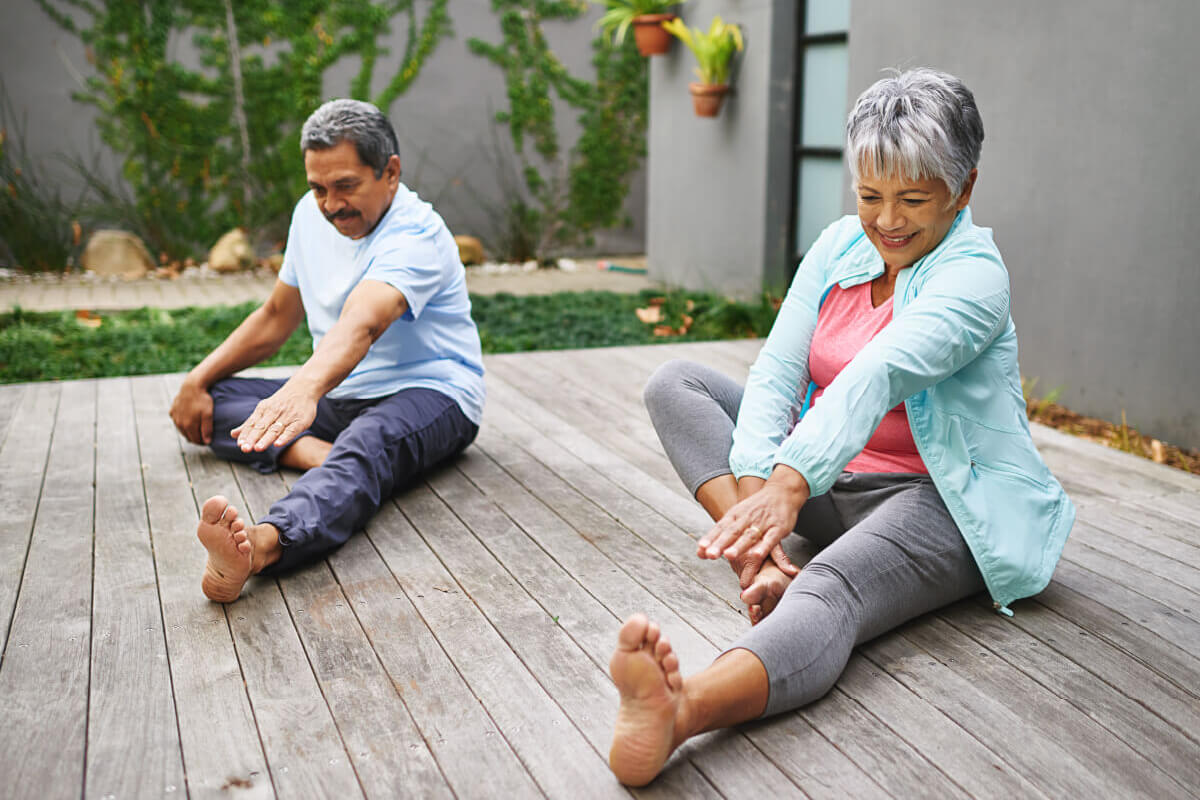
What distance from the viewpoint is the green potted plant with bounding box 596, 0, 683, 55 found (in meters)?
6.04

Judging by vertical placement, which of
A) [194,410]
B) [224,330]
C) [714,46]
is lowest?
[224,330]

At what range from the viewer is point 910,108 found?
1595mm

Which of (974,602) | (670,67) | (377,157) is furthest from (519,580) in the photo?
(670,67)

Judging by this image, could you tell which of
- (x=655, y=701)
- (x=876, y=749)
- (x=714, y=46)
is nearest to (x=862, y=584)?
(x=876, y=749)

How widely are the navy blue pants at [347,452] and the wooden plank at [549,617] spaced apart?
0.50 feet

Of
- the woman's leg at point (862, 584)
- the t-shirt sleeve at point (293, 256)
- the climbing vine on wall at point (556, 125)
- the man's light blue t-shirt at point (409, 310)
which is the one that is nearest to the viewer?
the woman's leg at point (862, 584)

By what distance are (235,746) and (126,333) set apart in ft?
12.6

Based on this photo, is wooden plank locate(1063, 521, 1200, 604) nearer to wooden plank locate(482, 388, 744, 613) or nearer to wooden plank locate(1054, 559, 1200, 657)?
wooden plank locate(1054, 559, 1200, 657)

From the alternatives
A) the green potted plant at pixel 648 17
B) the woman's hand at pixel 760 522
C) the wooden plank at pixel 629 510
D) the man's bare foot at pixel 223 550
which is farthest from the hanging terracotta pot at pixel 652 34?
the woman's hand at pixel 760 522

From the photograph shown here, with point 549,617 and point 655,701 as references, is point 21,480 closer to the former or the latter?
point 549,617

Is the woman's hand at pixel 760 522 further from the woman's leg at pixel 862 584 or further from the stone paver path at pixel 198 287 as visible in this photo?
the stone paver path at pixel 198 287

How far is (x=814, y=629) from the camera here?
1.52 m

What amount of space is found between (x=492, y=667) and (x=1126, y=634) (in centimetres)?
109

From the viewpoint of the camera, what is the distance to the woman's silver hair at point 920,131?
1.58 metres
